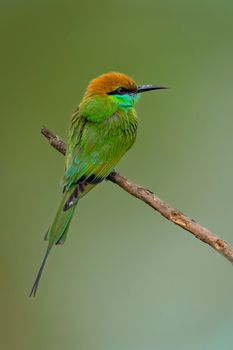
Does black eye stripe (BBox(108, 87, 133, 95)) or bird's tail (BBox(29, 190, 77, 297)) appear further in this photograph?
black eye stripe (BBox(108, 87, 133, 95))

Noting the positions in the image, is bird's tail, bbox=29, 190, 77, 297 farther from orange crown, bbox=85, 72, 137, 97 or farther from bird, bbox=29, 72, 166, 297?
orange crown, bbox=85, 72, 137, 97

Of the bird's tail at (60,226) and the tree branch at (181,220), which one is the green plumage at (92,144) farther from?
the tree branch at (181,220)

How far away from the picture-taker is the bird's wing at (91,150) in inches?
139

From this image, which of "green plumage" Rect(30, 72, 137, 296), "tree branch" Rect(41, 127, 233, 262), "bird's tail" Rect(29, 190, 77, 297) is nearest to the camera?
"tree branch" Rect(41, 127, 233, 262)

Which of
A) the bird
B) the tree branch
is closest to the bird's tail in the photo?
the bird

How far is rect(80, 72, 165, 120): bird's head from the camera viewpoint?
3.74 m

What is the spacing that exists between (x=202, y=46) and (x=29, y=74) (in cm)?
131

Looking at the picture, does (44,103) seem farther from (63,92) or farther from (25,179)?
(25,179)

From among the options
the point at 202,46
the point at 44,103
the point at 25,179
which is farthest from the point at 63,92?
the point at 202,46

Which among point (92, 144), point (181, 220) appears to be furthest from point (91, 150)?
point (181, 220)

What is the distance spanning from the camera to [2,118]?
5.77 metres

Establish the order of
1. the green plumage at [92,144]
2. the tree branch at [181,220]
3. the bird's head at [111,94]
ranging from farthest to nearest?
the bird's head at [111,94] → the green plumage at [92,144] → the tree branch at [181,220]

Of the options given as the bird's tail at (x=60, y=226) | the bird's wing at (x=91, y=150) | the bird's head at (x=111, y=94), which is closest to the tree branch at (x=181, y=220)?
the bird's wing at (x=91, y=150)

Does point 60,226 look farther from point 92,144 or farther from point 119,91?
point 119,91
